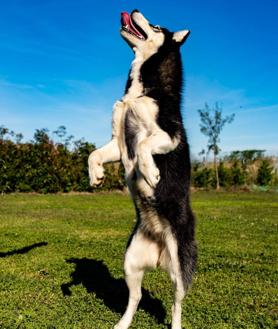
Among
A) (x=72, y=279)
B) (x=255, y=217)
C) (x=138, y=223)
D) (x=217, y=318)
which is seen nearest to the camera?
(x=138, y=223)

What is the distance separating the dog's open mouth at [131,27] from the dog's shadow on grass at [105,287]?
2.62 meters

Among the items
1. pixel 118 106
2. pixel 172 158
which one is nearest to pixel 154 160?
pixel 172 158

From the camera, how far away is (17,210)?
42.1 ft

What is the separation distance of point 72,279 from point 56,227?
14.8ft

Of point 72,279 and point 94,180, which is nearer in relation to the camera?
point 94,180

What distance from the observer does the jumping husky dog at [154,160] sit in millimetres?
3311

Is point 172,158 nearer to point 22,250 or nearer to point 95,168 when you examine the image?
point 95,168

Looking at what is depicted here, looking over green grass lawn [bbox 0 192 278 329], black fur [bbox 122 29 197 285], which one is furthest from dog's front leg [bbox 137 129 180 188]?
green grass lawn [bbox 0 192 278 329]

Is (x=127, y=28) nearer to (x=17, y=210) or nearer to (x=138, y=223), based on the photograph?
(x=138, y=223)

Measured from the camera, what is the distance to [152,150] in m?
3.06

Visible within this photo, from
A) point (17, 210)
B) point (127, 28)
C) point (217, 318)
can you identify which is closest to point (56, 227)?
point (17, 210)

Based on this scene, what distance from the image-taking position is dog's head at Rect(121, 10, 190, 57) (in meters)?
3.48

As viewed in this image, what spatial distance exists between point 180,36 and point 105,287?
3.04 m

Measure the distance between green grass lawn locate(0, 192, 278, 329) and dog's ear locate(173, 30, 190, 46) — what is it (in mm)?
2557
